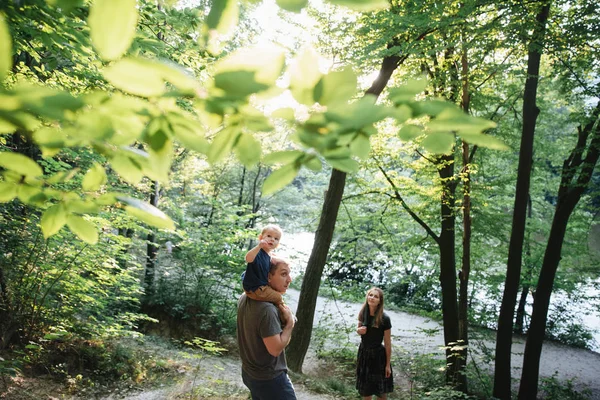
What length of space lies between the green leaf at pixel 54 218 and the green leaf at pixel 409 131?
26.8 inches

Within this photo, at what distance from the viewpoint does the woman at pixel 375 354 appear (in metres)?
5.31

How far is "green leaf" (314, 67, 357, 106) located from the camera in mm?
556

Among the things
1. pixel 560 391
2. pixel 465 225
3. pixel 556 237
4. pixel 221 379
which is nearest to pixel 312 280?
pixel 221 379

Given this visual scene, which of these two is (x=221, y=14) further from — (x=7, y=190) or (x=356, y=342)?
(x=356, y=342)

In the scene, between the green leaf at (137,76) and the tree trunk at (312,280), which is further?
the tree trunk at (312,280)

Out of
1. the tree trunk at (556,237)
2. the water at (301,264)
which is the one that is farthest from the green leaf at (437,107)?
the water at (301,264)

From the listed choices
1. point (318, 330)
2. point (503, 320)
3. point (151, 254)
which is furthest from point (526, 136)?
point (151, 254)

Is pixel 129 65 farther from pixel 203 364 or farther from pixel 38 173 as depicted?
pixel 203 364

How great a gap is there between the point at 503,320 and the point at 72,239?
7247 millimetres

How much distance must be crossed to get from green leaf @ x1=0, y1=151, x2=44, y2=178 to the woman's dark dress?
525 cm

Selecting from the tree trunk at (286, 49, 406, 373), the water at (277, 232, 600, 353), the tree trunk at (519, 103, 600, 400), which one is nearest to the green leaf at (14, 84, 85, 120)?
the tree trunk at (286, 49, 406, 373)

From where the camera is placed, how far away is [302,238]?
101 feet

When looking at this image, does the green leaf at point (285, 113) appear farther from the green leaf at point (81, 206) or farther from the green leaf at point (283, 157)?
the green leaf at point (81, 206)

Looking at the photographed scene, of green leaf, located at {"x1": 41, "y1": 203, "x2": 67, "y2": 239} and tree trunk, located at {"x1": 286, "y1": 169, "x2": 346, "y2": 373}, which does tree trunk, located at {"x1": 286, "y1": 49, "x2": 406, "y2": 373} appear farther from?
green leaf, located at {"x1": 41, "y1": 203, "x2": 67, "y2": 239}
